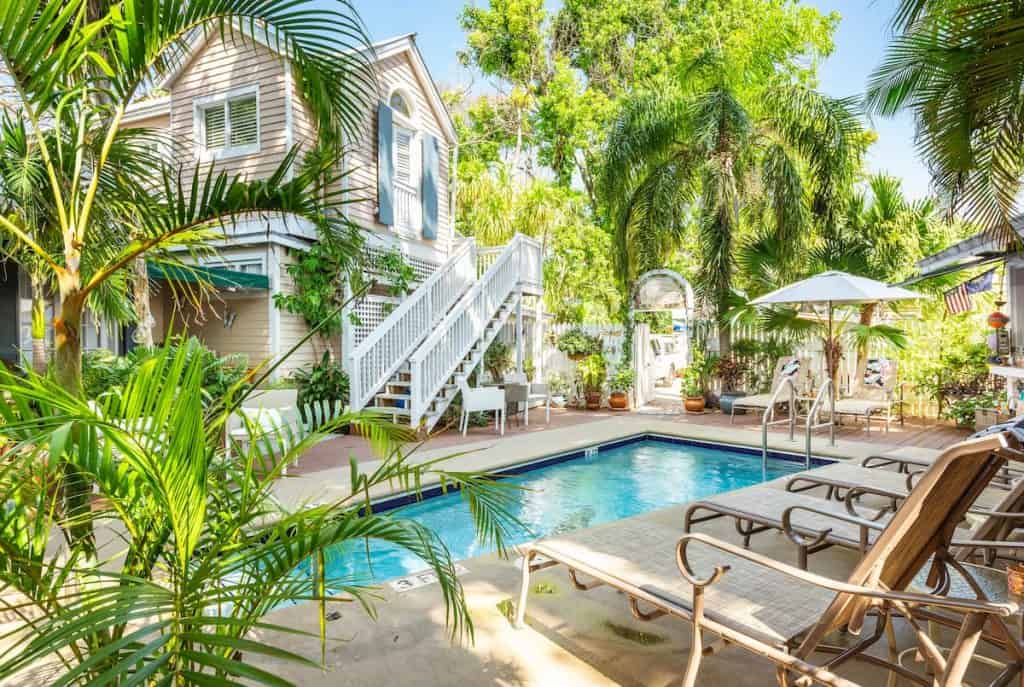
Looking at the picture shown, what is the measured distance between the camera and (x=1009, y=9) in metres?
4.26

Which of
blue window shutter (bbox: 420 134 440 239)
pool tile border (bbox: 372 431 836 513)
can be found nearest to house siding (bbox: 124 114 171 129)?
blue window shutter (bbox: 420 134 440 239)

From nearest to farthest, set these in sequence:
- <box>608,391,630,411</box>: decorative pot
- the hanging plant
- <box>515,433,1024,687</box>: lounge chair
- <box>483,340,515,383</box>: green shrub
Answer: <box>515,433,1024,687</box>: lounge chair
the hanging plant
<box>483,340,515,383</box>: green shrub
<box>608,391,630,411</box>: decorative pot

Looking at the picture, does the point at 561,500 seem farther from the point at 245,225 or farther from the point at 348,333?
the point at 245,225

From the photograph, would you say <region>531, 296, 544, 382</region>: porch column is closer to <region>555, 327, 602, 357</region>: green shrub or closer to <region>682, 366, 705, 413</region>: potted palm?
<region>555, 327, 602, 357</region>: green shrub

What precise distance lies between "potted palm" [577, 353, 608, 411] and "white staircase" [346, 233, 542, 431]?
2152 millimetres

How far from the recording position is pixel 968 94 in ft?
16.2

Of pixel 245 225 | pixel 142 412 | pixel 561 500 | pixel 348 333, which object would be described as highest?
pixel 245 225

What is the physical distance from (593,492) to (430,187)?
7897 millimetres

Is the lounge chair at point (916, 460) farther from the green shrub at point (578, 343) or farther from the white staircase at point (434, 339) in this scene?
the green shrub at point (578, 343)

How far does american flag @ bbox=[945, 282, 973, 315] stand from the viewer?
9422 millimetres

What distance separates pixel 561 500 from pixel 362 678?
4348mm

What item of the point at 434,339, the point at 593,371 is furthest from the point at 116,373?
the point at 593,371

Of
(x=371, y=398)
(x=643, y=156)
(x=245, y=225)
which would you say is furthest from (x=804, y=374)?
(x=245, y=225)

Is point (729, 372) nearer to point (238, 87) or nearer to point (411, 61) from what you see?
point (411, 61)
